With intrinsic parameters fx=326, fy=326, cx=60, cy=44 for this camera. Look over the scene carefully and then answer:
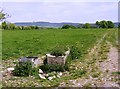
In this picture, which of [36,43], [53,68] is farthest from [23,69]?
[36,43]

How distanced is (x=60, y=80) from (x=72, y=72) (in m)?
→ 1.84

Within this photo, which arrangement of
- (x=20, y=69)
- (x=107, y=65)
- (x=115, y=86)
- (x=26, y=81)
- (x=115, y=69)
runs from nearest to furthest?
(x=115, y=86), (x=26, y=81), (x=20, y=69), (x=115, y=69), (x=107, y=65)

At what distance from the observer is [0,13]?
1473 cm

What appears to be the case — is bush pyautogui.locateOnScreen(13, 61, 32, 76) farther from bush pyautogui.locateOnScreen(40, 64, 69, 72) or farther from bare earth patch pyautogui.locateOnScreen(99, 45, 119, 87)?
bare earth patch pyautogui.locateOnScreen(99, 45, 119, 87)

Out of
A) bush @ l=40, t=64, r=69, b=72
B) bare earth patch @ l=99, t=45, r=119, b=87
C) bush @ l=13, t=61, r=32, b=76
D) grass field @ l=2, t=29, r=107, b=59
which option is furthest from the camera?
grass field @ l=2, t=29, r=107, b=59

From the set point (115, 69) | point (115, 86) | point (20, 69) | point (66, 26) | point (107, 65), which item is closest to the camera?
point (115, 86)

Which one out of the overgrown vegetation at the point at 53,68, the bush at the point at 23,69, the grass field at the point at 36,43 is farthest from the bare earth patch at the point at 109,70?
the grass field at the point at 36,43

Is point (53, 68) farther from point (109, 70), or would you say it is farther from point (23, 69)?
point (109, 70)

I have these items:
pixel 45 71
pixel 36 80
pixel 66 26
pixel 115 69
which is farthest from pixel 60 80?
pixel 66 26

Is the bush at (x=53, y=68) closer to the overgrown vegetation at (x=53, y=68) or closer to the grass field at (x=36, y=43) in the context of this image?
the overgrown vegetation at (x=53, y=68)

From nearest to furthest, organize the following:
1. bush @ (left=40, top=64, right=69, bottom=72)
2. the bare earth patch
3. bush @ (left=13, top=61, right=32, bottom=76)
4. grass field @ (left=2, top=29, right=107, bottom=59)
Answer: the bare earth patch
bush @ (left=13, top=61, right=32, bottom=76)
bush @ (left=40, top=64, right=69, bottom=72)
grass field @ (left=2, top=29, right=107, bottom=59)

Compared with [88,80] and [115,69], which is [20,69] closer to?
[88,80]

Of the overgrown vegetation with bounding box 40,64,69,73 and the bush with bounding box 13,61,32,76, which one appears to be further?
the overgrown vegetation with bounding box 40,64,69,73

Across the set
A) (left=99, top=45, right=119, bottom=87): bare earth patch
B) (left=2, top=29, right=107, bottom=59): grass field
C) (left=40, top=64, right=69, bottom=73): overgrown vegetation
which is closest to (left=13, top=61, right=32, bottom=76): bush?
(left=40, top=64, right=69, bottom=73): overgrown vegetation
